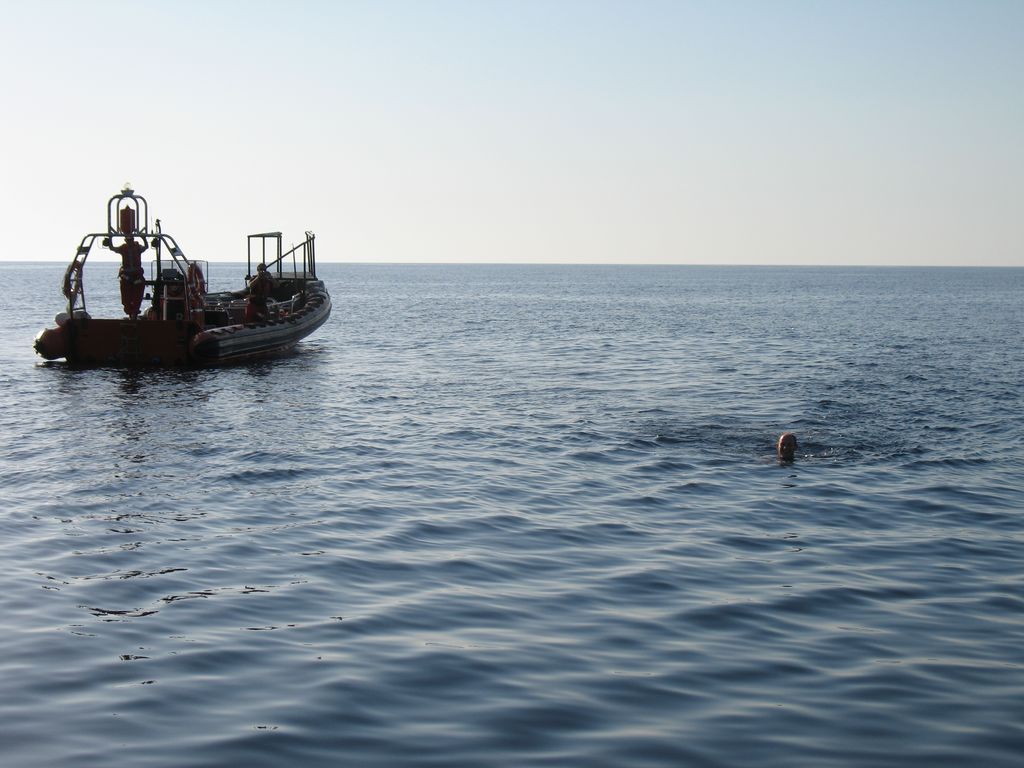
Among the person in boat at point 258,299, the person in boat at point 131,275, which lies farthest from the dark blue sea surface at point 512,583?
the person in boat at point 258,299

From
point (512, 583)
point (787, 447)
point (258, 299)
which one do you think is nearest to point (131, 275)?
point (258, 299)

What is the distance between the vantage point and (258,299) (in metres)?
32.2

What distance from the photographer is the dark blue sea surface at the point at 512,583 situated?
6.48 m

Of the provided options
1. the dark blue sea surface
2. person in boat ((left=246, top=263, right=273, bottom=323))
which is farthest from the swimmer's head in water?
person in boat ((left=246, top=263, right=273, bottom=323))

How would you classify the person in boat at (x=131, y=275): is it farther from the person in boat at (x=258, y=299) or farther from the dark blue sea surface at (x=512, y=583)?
the dark blue sea surface at (x=512, y=583)

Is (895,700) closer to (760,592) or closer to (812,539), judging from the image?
(760,592)

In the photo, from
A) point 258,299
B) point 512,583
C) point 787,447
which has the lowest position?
point 512,583

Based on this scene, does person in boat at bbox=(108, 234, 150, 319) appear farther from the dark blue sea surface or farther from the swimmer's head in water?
the swimmer's head in water

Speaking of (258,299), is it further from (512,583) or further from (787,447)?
(512,583)

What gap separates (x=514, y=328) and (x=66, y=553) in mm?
42077

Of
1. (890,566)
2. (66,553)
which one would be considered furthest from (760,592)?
(66,553)

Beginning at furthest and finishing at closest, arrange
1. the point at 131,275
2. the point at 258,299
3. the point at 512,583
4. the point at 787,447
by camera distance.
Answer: the point at 258,299 < the point at 131,275 < the point at 787,447 < the point at 512,583

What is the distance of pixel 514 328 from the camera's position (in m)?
52.1

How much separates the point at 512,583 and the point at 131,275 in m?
23.2
